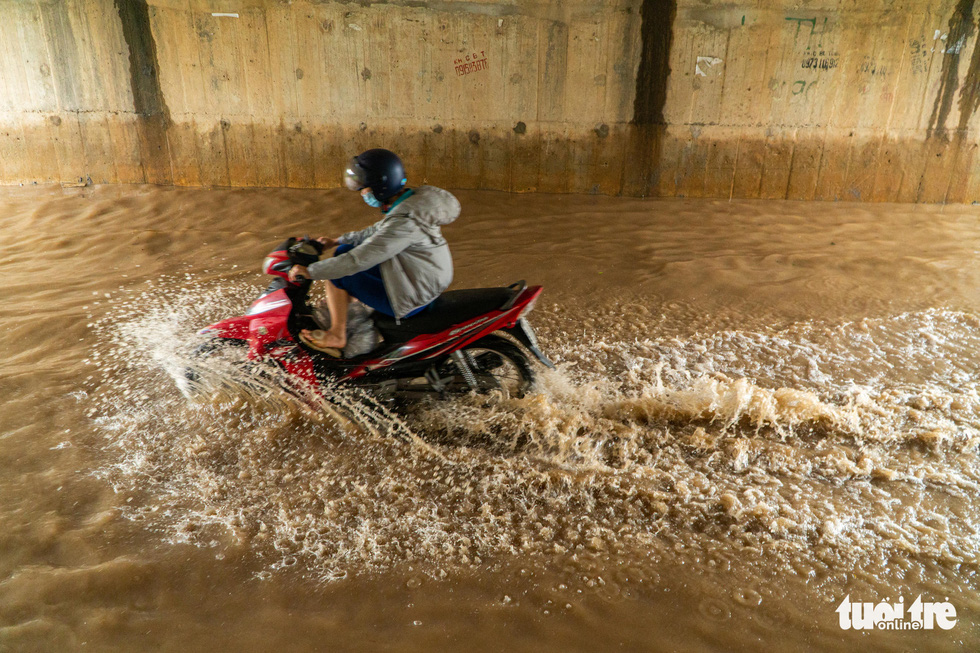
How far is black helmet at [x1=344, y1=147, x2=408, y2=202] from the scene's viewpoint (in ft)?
10.1

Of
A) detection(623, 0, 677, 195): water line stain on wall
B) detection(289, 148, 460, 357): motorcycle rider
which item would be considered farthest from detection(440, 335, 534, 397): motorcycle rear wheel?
detection(623, 0, 677, 195): water line stain on wall

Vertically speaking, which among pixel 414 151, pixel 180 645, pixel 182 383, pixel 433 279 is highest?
pixel 414 151

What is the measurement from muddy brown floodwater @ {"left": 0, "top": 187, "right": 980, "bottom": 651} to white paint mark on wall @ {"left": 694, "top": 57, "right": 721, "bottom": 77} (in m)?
3.49

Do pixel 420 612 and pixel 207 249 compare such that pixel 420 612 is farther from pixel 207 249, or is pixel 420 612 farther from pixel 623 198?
pixel 623 198

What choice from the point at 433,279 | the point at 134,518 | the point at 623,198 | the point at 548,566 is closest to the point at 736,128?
the point at 623,198

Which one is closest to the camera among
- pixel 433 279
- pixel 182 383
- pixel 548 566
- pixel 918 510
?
pixel 548 566

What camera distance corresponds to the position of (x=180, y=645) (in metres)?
2.00

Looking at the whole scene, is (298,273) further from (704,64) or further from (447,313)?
(704,64)

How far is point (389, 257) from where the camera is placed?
3055 mm

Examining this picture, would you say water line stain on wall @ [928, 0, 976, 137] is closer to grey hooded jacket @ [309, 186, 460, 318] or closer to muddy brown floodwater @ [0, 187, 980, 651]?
muddy brown floodwater @ [0, 187, 980, 651]

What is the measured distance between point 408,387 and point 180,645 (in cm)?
164

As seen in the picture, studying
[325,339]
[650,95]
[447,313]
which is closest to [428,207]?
[447,313]

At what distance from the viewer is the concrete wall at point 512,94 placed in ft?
24.8

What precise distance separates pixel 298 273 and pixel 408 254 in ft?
1.90
